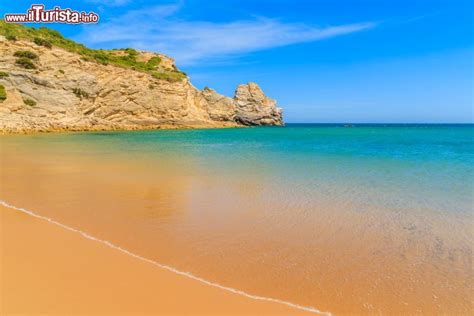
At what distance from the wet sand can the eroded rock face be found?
7560 cm

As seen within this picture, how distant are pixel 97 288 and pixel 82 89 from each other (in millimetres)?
42696

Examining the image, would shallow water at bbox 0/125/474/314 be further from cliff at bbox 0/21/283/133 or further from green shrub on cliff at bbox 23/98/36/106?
cliff at bbox 0/21/283/133

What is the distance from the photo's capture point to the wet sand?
10.5 feet

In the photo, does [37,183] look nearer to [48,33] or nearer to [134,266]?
[134,266]

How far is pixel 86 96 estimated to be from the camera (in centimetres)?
4209

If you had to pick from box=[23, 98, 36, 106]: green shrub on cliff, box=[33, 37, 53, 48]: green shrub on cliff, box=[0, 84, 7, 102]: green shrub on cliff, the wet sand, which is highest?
box=[33, 37, 53, 48]: green shrub on cliff

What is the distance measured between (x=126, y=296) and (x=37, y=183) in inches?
278

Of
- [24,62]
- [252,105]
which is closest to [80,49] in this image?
[24,62]

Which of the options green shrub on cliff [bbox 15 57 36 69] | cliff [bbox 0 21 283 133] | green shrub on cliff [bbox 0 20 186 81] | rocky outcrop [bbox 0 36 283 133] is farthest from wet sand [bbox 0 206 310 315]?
green shrub on cliff [bbox 0 20 186 81]

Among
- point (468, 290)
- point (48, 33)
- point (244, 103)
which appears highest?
point (48, 33)

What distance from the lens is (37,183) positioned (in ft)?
29.8

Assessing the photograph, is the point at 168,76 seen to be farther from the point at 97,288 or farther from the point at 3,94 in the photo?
the point at 97,288

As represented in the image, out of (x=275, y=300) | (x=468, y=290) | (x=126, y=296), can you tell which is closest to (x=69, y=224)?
(x=126, y=296)

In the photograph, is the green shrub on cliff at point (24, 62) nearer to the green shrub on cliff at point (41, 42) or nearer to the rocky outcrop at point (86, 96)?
the rocky outcrop at point (86, 96)
